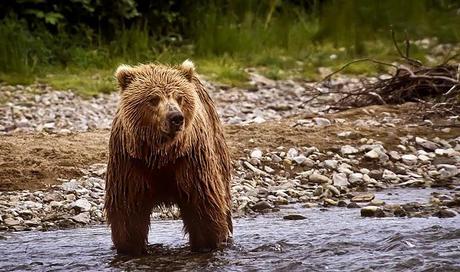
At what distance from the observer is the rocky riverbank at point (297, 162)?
788cm

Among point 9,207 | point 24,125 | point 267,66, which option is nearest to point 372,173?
point 9,207

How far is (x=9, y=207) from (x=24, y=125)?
331 centimetres

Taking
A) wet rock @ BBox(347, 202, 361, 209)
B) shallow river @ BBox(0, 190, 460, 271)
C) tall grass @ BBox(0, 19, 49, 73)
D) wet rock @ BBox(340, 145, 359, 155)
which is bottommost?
shallow river @ BBox(0, 190, 460, 271)

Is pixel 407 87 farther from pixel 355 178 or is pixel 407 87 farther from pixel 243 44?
pixel 243 44

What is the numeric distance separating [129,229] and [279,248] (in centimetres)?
98

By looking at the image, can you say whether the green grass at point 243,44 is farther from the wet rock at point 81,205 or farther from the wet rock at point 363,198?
the wet rock at point 363,198

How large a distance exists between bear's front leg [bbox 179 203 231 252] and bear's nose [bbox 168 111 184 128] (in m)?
0.69

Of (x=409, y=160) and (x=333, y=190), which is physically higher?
(x=409, y=160)

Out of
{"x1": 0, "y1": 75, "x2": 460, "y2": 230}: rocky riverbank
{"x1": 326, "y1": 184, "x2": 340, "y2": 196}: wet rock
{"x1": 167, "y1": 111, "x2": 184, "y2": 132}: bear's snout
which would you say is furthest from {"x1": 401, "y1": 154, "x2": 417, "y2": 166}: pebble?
{"x1": 167, "y1": 111, "x2": 184, "y2": 132}: bear's snout

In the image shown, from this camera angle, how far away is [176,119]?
5555mm

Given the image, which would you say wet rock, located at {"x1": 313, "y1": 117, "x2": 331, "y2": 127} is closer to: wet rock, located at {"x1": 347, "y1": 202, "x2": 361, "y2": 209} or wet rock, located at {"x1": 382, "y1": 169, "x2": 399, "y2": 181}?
wet rock, located at {"x1": 382, "y1": 169, "x2": 399, "y2": 181}

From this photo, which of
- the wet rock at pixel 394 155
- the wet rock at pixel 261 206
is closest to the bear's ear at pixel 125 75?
the wet rock at pixel 261 206

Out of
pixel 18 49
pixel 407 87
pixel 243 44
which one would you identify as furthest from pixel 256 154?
pixel 243 44

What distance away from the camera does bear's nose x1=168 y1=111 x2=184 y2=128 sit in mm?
5555
